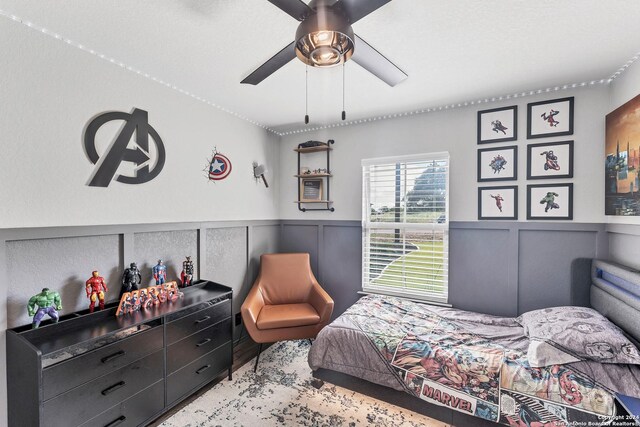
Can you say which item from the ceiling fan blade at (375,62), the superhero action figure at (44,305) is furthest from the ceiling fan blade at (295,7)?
the superhero action figure at (44,305)

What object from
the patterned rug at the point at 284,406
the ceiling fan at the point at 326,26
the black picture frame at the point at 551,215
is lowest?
the patterned rug at the point at 284,406

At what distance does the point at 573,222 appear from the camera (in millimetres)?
2365

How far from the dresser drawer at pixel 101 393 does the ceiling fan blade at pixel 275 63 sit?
1976 mm

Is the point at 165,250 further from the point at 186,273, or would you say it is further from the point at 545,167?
the point at 545,167

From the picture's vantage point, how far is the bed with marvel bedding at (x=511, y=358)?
Result: 152 centimetres

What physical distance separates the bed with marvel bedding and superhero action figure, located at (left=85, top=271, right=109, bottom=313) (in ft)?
5.26

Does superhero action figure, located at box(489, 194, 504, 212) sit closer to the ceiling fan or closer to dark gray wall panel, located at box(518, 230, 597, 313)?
dark gray wall panel, located at box(518, 230, 597, 313)

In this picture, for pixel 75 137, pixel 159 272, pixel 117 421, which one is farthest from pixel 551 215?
pixel 75 137

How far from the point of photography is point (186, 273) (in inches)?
97.2

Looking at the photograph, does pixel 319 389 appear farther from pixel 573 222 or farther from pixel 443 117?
pixel 443 117

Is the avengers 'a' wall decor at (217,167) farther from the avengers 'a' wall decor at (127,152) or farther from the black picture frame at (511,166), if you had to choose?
the black picture frame at (511,166)

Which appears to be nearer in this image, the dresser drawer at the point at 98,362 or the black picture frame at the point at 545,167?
the dresser drawer at the point at 98,362

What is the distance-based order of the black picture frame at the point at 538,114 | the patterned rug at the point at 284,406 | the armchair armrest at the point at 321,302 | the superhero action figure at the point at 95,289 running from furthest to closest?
the armchair armrest at the point at 321,302 < the black picture frame at the point at 538,114 < the patterned rug at the point at 284,406 < the superhero action figure at the point at 95,289

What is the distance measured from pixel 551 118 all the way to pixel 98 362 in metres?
3.87
